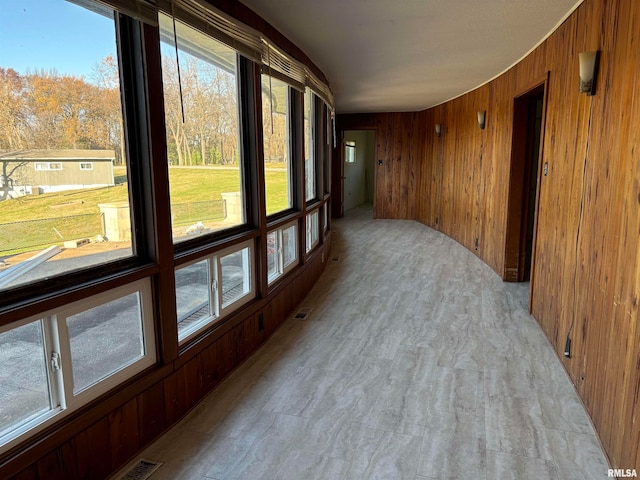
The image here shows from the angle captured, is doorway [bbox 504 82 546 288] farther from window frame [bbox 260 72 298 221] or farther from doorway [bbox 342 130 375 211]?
doorway [bbox 342 130 375 211]

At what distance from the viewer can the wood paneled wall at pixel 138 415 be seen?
1508 mm

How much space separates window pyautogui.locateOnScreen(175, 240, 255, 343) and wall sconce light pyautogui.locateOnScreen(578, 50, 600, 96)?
2209 mm

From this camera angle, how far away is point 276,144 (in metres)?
3.48

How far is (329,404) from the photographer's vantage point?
233 centimetres

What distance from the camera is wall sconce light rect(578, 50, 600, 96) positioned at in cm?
234

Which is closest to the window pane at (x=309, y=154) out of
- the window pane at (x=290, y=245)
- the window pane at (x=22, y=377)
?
the window pane at (x=290, y=245)

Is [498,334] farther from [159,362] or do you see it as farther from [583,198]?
[159,362]

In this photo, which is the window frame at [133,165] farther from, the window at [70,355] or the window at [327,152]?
the window at [327,152]

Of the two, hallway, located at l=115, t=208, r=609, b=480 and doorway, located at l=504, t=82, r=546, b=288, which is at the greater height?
doorway, located at l=504, t=82, r=546, b=288

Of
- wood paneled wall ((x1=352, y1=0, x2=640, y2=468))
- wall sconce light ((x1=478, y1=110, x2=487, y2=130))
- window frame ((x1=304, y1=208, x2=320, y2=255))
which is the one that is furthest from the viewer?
wall sconce light ((x1=478, y1=110, x2=487, y2=130))

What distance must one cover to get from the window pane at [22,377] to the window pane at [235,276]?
115cm

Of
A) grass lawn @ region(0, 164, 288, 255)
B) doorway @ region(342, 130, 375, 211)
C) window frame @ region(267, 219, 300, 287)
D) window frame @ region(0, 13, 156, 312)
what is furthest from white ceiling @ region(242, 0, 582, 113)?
doorway @ region(342, 130, 375, 211)

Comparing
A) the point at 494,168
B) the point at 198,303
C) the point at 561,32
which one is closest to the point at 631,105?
the point at 561,32

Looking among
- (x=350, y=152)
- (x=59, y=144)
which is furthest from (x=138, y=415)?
(x=350, y=152)
